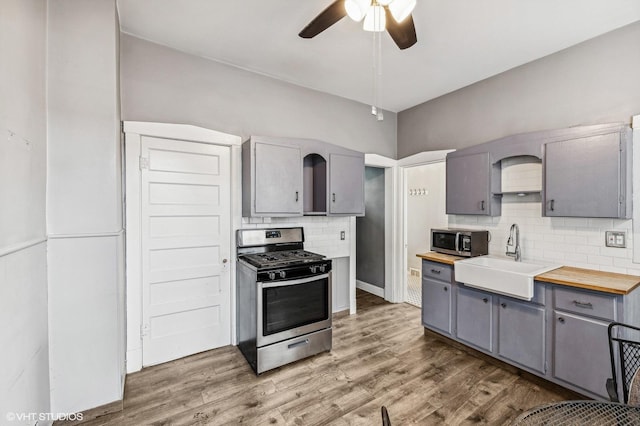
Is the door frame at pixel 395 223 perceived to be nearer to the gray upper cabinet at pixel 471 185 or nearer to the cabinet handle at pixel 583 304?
the gray upper cabinet at pixel 471 185

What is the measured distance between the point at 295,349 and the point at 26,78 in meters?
2.69

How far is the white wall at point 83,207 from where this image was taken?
1.86 meters

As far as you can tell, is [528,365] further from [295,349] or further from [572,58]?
[572,58]

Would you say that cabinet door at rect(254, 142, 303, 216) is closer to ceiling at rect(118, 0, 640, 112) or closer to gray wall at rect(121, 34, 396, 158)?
gray wall at rect(121, 34, 396, 158)

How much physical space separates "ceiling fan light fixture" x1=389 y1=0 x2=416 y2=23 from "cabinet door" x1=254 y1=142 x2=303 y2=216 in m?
1.65

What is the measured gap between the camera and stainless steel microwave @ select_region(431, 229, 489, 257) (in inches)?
124

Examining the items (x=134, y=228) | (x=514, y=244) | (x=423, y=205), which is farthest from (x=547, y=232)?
(x=134, y=228)

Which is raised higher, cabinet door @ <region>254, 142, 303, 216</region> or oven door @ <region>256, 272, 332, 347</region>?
cabinet door @ <region>254, 142, 303, 216</region>

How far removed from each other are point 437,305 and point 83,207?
3313mm

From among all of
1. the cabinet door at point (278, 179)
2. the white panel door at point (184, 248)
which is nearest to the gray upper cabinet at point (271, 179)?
the cabinet door at point (278, 179)

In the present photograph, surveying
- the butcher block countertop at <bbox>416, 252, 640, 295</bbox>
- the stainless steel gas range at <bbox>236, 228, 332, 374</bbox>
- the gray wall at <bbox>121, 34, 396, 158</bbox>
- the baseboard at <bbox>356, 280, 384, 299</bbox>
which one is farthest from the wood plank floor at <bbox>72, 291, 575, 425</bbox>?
the gray wall at <bbox>121, 34, 396, 158</bbox>

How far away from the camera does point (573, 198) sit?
250cm

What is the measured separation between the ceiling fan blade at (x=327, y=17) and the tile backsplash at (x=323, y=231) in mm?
1963

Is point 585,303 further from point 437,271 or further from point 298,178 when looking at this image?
point 298,178
